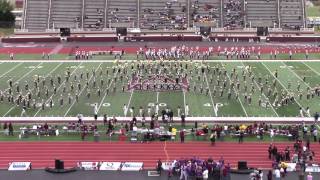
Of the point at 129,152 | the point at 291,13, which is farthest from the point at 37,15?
the point at 129,152

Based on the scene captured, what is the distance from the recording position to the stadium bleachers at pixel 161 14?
74.1 meters

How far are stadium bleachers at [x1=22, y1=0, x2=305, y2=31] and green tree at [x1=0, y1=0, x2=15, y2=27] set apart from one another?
20.2 feet

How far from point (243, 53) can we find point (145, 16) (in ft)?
80.4

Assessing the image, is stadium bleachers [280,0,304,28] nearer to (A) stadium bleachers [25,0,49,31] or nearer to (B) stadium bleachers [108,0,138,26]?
(B) stadium bleachers [108,0,138,26]

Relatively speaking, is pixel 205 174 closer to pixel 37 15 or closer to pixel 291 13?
pixel 291 13

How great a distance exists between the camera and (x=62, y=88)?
39312mm

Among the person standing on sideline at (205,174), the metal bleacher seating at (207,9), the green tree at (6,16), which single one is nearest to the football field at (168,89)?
the person standing on sideline at (205,174)

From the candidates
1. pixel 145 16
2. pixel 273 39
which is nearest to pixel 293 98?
pixel 273 39

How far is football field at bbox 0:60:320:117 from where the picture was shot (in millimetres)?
33688

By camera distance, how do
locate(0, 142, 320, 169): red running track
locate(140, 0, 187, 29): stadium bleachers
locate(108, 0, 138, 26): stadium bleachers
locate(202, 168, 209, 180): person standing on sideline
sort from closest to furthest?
1. locate(202, 168, 209, 180): person standing on sideline
2. locate(0, 142, 320, 169): red running track
3. locate(140, 0, 187, 29): stadium bleachers
4. locate(108, 0, 138, 26): stadium bleachers

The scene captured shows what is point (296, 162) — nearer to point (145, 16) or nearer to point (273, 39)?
point (273, 39)

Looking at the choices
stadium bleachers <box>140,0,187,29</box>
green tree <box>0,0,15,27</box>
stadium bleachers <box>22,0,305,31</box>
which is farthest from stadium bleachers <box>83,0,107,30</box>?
green tree <box>0,0,15,27</box>

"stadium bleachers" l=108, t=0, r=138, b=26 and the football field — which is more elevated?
"stadium bleachers" l=108, t=0, r=138, b=26

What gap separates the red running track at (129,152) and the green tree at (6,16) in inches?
2326
